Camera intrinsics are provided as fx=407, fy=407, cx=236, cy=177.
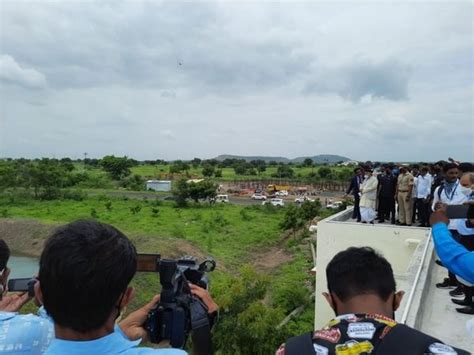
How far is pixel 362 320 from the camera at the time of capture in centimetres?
125

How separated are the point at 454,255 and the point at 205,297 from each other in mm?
1250

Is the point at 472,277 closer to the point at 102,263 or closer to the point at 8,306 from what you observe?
the point at 102,263

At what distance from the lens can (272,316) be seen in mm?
11273

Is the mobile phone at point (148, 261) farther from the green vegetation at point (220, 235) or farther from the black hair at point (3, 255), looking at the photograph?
the green vegetation at point (220, 235)

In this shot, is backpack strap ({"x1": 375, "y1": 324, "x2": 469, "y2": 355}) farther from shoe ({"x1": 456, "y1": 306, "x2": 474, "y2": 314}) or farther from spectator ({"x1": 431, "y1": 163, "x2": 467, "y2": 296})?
spectator ({"x1": 431, "y1": 163, "x2": 467, "y2": 296})

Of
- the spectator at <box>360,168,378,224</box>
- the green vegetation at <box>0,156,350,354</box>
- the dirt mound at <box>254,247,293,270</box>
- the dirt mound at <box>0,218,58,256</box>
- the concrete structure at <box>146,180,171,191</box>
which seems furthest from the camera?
the concrete structure at <box>146,180,171,191</box>

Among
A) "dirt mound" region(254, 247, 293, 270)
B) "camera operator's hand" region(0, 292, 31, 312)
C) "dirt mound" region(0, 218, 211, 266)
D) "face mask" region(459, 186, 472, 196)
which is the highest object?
"face mask" region(459, 186, 472, 196)

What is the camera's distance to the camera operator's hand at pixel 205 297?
57.7 inches

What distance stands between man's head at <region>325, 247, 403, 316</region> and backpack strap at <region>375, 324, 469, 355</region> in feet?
0.66

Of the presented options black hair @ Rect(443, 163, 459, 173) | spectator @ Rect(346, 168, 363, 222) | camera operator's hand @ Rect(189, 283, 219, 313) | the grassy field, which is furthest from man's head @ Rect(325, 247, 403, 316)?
the grassy field

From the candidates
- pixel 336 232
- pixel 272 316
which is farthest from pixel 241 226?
pixel 336 232

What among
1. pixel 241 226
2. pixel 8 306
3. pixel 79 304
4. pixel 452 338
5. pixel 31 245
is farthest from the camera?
pixel 241 226

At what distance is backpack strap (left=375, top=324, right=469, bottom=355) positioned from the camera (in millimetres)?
1124

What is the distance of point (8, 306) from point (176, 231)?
2497cm
